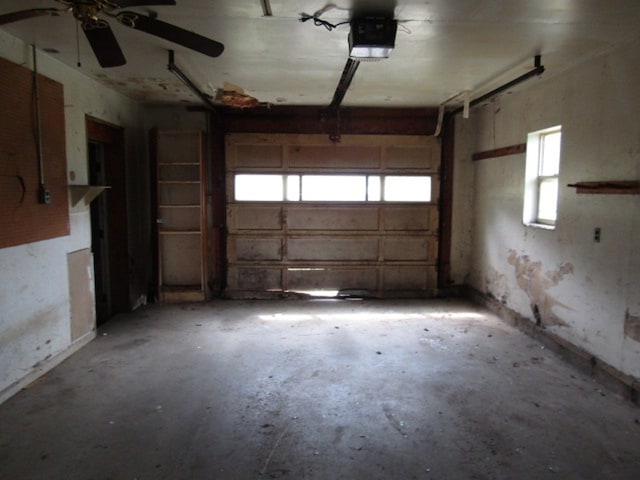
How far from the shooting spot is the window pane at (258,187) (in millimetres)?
5980

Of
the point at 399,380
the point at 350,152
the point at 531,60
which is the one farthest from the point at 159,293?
the point at 531,60

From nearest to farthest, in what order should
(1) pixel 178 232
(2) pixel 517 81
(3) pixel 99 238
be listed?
(2) pixel 517 81, (3) pixel 99 238, (1) pixel 178 232

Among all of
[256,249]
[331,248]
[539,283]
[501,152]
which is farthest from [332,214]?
[539,283]

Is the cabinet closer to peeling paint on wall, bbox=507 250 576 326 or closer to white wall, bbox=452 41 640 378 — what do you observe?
white wall, bbox=452 41 640 378

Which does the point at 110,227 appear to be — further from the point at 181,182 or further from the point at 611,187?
the point at 611,187

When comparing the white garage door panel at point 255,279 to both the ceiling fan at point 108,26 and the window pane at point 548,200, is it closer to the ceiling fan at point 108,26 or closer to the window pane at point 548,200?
the window pane at point 548,200

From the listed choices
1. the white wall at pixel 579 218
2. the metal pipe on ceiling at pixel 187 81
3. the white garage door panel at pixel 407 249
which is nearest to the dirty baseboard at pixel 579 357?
the white wall at pixel 579 218

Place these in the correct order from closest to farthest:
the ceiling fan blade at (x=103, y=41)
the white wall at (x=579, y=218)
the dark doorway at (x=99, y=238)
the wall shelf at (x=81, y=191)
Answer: the ceiling fan blade at (x=103, y=41), the white wall at (x=579, y=218), the wall shelf at (x=81, y=191), the dark doorway at (x=99, y=238)

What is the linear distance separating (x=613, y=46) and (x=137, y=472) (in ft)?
13.9

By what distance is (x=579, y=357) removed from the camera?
362 cm

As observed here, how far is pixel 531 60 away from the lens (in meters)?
3.62

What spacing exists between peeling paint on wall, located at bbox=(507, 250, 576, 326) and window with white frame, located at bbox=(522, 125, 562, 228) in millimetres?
441

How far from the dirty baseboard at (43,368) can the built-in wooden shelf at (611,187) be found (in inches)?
182

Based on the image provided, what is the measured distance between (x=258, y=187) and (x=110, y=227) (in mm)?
1942
